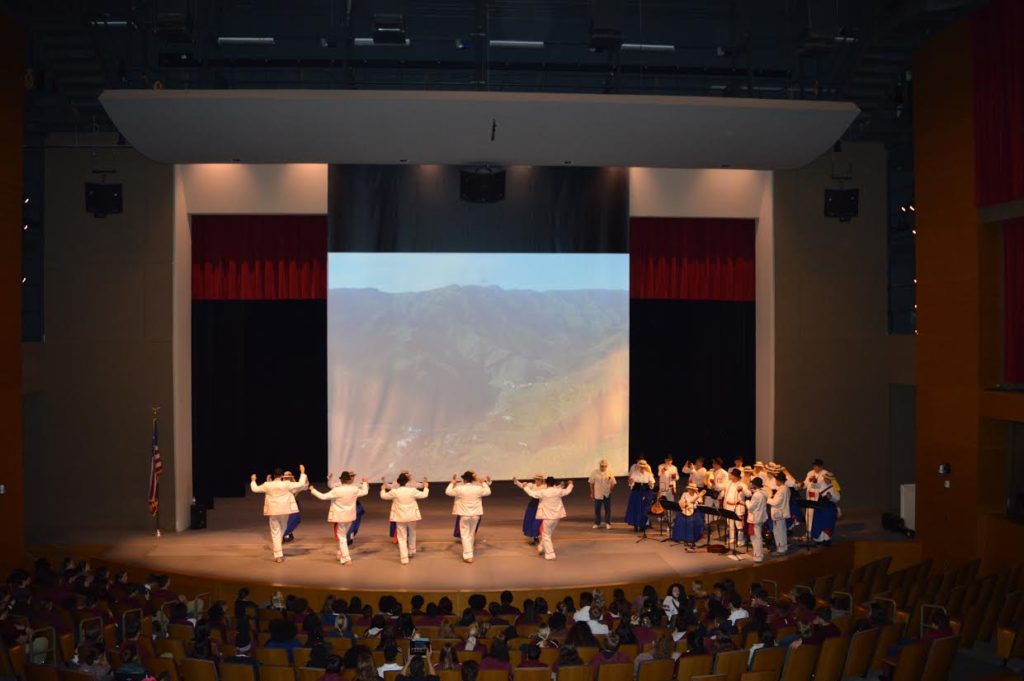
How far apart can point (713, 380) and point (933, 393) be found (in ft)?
14.9

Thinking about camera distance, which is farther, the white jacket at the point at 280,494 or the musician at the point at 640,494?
the musician at the point at 640,494

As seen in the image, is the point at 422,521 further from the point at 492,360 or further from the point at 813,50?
the point at 813,50

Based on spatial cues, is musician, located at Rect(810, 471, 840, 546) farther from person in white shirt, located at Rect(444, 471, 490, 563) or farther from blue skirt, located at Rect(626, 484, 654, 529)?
person in white shirt, located at Rect(444, 471, 490, 563)

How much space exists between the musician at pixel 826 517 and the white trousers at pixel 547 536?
4115 mm

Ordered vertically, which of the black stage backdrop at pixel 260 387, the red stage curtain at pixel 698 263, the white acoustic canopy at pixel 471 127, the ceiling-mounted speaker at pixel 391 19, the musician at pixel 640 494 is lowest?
the musician at pixel 640 494

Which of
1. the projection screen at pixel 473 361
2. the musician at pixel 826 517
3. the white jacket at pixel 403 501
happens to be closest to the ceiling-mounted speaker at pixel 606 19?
the projection screen at pixel 473 361

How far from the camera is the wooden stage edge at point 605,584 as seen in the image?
551 inches

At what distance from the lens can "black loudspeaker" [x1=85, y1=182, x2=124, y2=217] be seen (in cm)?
1725

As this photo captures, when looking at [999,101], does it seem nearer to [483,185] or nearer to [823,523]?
[823,523]

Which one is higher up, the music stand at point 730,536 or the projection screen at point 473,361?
the projection screen at point 473,361

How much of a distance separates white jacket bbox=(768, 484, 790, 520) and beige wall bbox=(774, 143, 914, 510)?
3336 mm

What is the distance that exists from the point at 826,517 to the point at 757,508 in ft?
6.07

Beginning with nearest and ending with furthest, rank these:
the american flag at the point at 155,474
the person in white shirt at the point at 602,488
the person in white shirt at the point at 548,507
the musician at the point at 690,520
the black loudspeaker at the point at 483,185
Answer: the person in white shirt at the point at 548,507 < the musician at the point at 690,520 < the american flag at the point at 155,474 < the person in white shirt at the point at 602,488 < the black loudspeaker at the point at 483,185

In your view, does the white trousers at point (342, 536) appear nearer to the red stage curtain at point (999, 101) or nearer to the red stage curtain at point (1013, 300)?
the red stage curtain at point (1013, 300)
